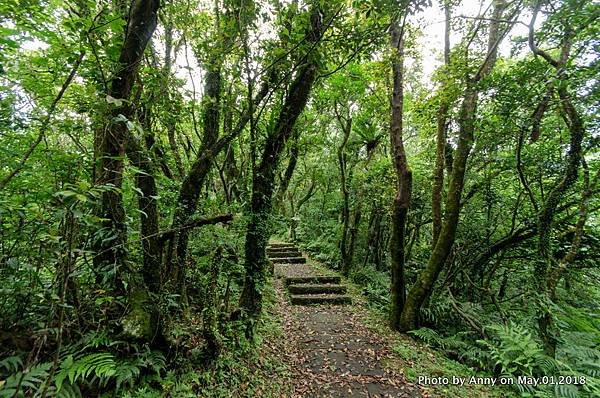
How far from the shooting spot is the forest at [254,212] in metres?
2.24

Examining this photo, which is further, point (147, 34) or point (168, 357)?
point (168, 357)

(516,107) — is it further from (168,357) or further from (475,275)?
(168,357)

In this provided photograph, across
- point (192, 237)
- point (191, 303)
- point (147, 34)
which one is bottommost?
point (191, 303)

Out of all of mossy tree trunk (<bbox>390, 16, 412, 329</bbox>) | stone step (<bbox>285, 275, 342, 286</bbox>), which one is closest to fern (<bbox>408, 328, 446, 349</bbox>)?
mossy tree trunk (<bbox>390, 16, 412, 329</bbox>)

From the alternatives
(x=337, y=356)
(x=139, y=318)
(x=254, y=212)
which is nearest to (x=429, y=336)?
(x=337, y=356)

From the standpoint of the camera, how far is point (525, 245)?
20.0 ft

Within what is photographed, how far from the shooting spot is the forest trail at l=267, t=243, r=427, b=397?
3.88m

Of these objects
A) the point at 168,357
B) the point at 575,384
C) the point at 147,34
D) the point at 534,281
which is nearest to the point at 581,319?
the point at 534,281

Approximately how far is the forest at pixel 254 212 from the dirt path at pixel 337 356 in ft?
0.13

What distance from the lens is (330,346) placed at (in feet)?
16.4

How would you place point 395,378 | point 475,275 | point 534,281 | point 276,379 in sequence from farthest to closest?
point 475,275, point 534,281, point 395,378, point 276,379

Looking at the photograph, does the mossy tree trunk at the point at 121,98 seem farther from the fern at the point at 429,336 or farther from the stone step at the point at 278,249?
the stone step at the point at 278,249

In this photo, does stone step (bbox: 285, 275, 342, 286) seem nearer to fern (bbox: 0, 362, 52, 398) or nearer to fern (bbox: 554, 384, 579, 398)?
fern (bbox: 554, 384, 579, 398)

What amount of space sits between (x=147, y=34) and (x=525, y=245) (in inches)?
318
